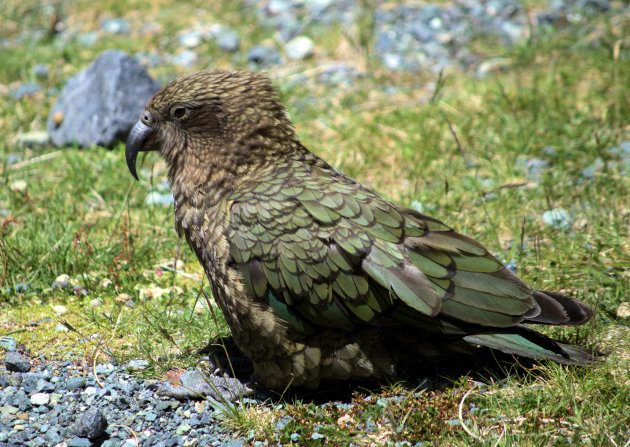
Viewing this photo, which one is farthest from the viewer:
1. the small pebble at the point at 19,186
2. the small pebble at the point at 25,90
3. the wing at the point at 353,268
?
the small pebble at the point at 25,90

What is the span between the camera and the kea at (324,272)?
3418mm

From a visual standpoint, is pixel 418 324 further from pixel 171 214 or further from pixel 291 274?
pixel 171 214

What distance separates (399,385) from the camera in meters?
3.60

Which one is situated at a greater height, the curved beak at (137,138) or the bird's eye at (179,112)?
the bird's eye at (179,112)

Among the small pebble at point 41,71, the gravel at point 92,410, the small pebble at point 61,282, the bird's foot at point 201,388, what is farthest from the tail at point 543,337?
the small pebble at point 41,71

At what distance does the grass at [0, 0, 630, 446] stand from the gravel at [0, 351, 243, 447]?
126mm

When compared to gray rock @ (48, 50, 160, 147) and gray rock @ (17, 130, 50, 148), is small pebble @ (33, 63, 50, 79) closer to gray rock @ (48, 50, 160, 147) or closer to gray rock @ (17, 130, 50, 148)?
gray rock @ (48, 50, 160, 147)

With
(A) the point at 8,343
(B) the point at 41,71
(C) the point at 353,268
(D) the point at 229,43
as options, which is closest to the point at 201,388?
(C) the point at 353,268

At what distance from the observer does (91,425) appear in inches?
129

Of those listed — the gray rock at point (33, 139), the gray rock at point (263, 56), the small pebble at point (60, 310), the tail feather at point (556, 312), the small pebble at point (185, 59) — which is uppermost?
the gray rock at point (263, 56)

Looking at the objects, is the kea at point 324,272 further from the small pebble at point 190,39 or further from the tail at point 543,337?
the small pebble at point 190,39

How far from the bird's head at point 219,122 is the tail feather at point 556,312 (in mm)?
1624

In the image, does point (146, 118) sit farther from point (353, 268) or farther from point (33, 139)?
point (33, 139)

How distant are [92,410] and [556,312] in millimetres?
2402
